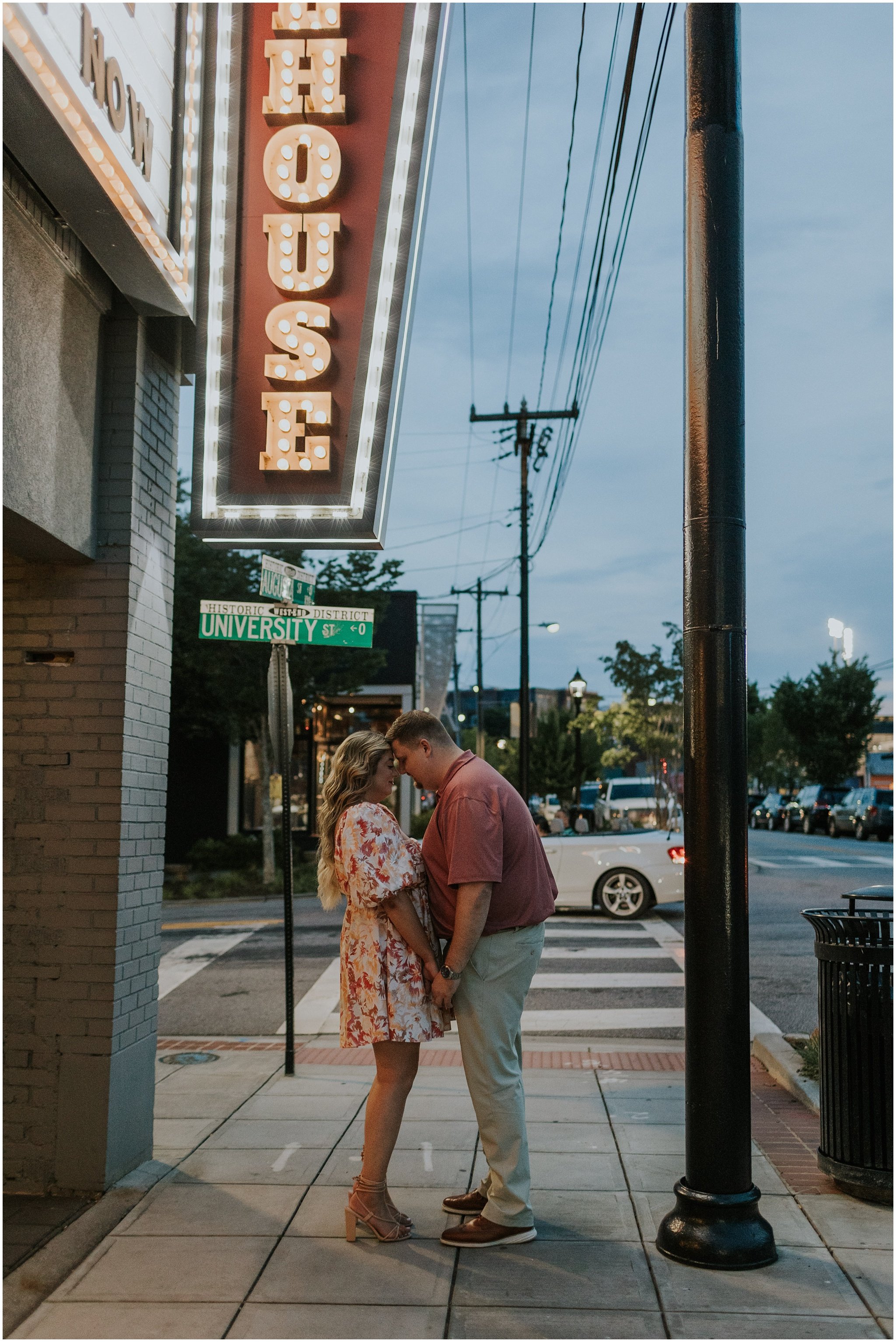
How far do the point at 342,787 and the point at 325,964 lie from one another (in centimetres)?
735

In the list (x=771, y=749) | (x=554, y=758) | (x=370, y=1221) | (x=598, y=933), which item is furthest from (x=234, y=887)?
(x=771, y=749)

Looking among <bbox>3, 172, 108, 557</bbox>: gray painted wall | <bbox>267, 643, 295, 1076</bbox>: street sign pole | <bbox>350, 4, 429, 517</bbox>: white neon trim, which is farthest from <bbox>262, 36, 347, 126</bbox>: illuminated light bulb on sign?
<bbox>267, 643, 295, 1076</bbox>: street sign pole

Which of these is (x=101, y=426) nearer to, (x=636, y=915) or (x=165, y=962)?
(x=165, y=962)

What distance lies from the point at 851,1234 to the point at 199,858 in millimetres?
19401

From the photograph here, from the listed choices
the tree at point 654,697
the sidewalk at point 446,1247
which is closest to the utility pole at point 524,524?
the tree at point 654,697

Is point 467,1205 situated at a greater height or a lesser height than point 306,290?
lesser

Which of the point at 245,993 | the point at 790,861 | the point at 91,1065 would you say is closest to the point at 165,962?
the point at 245,993

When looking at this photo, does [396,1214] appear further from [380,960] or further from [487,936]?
[487,936]

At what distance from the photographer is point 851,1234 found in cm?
409

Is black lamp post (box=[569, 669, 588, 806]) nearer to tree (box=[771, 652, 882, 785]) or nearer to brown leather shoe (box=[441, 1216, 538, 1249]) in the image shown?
tree (box=[771, 652, 882, 785])

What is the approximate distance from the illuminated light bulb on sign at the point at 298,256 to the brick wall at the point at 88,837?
2.81 ft

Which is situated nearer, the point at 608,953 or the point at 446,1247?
the point at 446,1247

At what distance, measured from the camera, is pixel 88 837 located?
4.77 metres

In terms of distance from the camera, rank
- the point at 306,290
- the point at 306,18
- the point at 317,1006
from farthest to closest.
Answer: the point at 317,1006 < the point at 306,18 < the point at 306,290
